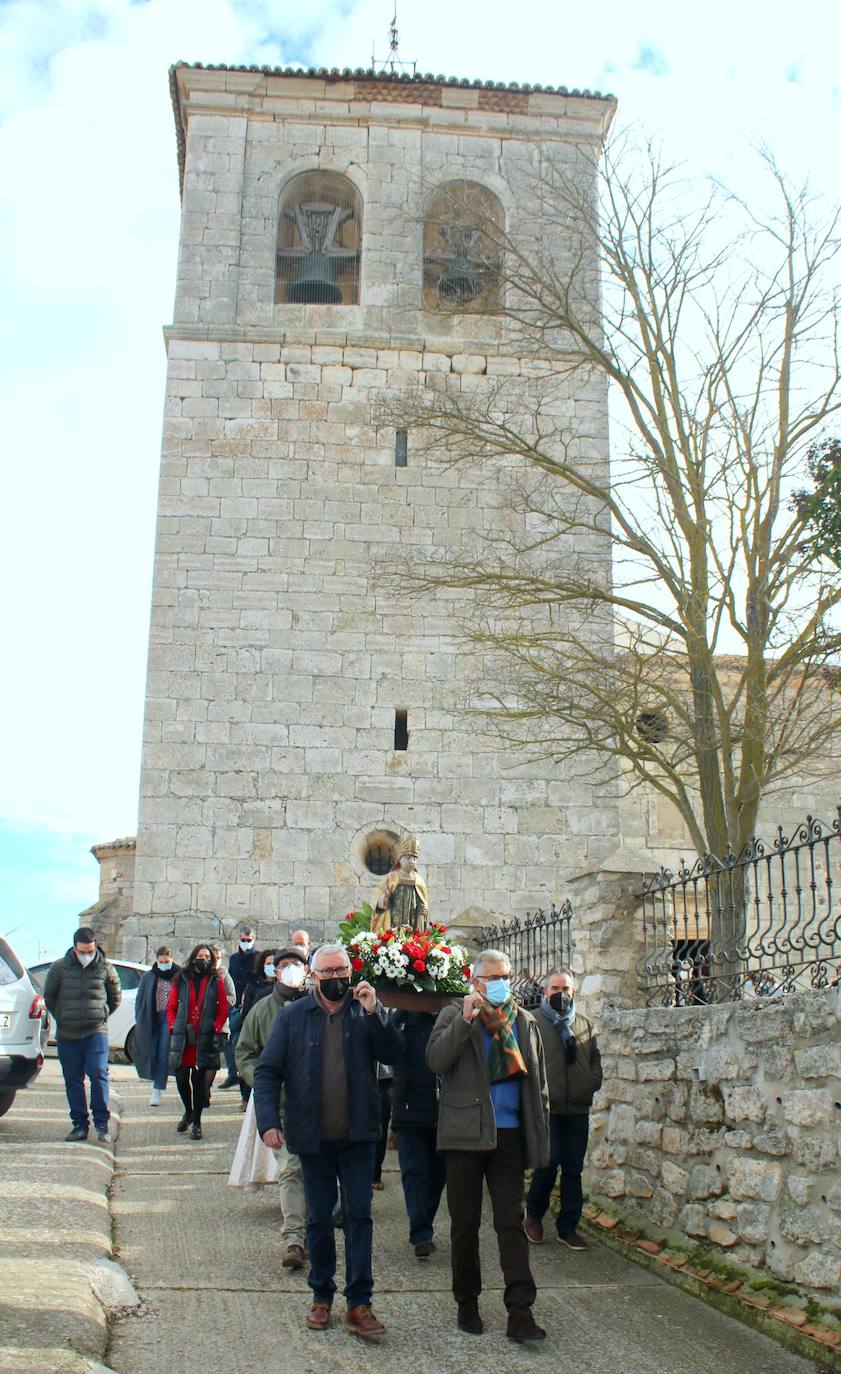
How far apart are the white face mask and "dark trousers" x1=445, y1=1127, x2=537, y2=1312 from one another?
1.72 meters

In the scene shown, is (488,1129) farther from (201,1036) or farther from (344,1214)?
(201,1036)

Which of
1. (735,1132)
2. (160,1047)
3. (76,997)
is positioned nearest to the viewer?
(735,1132)

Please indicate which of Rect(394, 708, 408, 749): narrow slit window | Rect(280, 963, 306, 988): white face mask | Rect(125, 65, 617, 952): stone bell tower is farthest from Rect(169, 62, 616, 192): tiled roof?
Rect(280, 963, 306, 988): white face mask

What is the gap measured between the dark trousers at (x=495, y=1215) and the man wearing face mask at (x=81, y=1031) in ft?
13.5

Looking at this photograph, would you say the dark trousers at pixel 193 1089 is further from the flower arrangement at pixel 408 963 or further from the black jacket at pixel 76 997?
the flower arrangement at pixel 408 963

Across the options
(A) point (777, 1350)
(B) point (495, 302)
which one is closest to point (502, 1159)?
(A) point (777, 1350)

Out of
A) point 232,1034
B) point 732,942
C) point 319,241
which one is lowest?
point 232,1034

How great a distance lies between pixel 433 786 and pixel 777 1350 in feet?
37.9

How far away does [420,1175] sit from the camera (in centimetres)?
667

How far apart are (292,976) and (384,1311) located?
1.94 m

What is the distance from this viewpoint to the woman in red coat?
31.3ft

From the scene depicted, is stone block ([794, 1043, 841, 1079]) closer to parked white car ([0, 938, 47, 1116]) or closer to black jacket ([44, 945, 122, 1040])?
black jacket ([44, 945, 122, 1040])

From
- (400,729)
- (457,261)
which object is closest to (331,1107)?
(400,729)

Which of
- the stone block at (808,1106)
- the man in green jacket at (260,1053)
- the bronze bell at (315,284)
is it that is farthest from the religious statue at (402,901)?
the bronze bell at (315,284)
